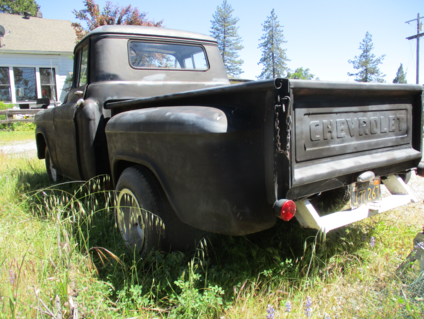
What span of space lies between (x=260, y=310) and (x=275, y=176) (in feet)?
2.62

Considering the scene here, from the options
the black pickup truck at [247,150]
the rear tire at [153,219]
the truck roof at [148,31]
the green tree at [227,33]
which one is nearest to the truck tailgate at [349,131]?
the black pickup truck at [247,150]

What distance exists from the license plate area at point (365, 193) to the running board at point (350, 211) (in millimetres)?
32

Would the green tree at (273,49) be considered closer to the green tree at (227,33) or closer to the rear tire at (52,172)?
the green tree at (227,33)

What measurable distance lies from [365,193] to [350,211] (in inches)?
8.1

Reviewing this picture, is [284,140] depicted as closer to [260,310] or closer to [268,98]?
[268,98]

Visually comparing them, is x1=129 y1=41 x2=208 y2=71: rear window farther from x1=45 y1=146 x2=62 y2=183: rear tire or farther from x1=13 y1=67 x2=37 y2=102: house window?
x1=13 y1=67 x2=37 y2=102: house window

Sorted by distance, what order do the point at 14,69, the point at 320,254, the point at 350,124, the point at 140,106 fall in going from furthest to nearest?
the point at 14,69 → the point at 140,106 → the point at 320,254 → the point at 350,124

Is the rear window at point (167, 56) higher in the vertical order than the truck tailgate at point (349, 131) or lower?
higher

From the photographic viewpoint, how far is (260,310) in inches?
74.7

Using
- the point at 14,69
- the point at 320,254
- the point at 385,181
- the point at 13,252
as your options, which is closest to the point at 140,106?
the point at 13,252

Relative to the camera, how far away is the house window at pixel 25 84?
17.3 m

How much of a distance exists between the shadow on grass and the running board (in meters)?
0.11

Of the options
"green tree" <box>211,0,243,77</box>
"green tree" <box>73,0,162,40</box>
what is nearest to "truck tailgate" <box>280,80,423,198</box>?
"green tree" <box>73,0,162,40</box>

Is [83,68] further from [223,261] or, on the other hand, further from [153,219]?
[223,261]
